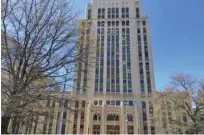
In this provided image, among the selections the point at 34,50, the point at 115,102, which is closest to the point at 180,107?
the point at 34,50

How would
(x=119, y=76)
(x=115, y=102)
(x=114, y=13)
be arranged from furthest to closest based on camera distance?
(x=114, y=13), (x=119, y=76), (x=115, y=102)

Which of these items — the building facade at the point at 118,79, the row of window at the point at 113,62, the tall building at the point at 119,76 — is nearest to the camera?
the building facade at the point at 118,79

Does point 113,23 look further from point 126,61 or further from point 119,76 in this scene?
point 119,76

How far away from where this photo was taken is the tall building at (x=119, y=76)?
48.3 metres

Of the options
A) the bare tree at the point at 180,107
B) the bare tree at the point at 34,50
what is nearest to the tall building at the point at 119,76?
the bare tree at the point at 180,107

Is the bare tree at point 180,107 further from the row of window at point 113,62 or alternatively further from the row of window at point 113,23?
the row of window at point 113,23

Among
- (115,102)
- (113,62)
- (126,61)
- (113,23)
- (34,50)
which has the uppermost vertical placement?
(113,23)

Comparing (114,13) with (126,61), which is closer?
(126,61)

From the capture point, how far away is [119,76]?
193 ft

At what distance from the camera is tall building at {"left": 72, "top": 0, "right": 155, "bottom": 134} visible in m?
48.3

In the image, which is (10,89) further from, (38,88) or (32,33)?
(32,33)

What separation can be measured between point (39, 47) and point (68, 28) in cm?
148

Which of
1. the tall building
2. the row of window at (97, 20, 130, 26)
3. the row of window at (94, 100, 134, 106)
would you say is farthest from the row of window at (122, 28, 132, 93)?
the row of window at (94, 100, 134, 106)

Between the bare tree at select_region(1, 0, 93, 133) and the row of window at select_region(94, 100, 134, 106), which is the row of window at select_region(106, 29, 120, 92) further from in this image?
the bare tree at select_region(1, 0, 93, 133)
